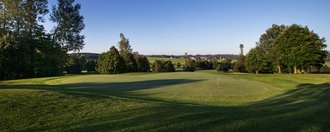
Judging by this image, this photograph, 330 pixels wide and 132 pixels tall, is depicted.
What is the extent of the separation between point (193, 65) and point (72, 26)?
55372mm

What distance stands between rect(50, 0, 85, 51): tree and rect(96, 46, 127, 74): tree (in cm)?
1970

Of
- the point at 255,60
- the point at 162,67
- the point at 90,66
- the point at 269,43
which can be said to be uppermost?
the point at 269,43

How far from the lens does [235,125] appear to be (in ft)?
25.7

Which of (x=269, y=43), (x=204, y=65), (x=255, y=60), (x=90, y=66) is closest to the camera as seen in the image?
(x=255, y=60)

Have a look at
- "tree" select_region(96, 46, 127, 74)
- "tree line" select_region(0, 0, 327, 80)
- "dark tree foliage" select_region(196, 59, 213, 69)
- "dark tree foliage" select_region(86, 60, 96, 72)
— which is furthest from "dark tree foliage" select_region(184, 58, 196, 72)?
"tree line" select_region(0, 0, 327, 80)

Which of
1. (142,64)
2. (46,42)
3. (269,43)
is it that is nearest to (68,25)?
(46,42)

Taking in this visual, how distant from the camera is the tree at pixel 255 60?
2795 inches

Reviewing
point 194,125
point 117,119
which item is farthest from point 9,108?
Result: point 194,125

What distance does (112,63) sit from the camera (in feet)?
226

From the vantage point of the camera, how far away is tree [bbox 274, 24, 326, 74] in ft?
177

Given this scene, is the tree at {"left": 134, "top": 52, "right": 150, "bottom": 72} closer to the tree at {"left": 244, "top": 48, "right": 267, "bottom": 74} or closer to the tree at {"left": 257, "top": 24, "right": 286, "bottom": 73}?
the tree at {"left": 244, "top": 48, "right": 267, "bottom": 74}

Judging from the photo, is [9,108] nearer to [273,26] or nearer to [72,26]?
[72,26]

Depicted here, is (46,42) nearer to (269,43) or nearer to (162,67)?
(162,67)

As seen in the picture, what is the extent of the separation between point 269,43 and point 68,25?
51905mm
